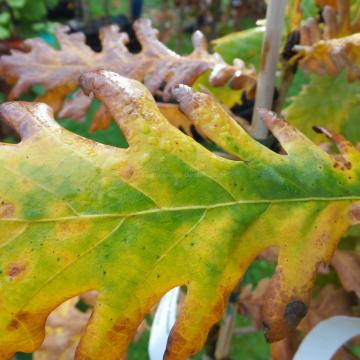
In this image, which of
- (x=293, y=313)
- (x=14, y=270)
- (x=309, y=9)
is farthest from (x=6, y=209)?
(x=309, y=9)

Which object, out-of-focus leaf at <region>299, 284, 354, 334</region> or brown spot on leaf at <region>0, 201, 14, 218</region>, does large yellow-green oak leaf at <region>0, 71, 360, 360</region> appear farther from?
out-of-focus leaf at <region>299, 284, 354, 334</region>

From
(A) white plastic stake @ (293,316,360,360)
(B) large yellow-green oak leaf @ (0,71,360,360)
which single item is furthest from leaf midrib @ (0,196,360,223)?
(A) white plastic stake @ (293,316,360,360)

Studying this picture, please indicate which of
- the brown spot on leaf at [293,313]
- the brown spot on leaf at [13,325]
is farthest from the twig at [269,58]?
the brown spot on leaf at [13,325]

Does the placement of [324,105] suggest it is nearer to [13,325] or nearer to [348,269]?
[348,269]

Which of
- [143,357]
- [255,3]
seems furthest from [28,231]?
[255,3]

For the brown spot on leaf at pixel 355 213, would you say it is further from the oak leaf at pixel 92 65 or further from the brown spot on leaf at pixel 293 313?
the oak leaf at pixel 92 65
